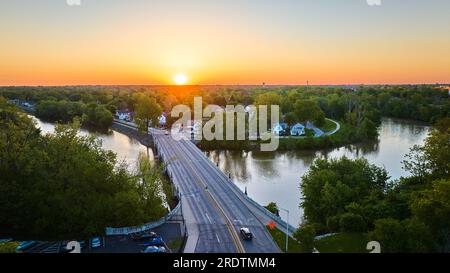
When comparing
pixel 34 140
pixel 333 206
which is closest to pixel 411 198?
pixel 333 206

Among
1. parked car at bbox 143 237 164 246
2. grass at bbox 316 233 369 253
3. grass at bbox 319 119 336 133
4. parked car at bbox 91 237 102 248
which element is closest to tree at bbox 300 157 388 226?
grass at bbox 316 233 369 253

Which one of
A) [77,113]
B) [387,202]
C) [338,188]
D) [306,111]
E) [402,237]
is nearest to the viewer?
[402,237]

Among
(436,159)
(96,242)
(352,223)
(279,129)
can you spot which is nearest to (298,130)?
(279,129)

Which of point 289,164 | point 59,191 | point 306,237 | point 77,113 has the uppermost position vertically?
point 77,113

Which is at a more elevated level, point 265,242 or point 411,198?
point 411,198

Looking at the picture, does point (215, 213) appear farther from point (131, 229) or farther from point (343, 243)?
point (343, 243)

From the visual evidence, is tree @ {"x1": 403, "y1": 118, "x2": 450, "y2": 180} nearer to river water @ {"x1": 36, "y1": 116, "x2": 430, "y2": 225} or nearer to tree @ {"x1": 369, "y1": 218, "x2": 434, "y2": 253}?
tree @ {"x1": 369, "y1": 218, "x2": 434, "y2": 253}
